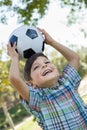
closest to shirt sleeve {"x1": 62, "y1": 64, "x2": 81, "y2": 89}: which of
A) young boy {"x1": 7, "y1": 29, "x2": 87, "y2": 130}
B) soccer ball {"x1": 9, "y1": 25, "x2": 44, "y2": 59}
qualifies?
young boy {"x1": 7, "y1": 29, "x2": 87, "y2": 130}

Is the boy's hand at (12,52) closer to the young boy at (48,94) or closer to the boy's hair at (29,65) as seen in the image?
the young boy at (48,94)

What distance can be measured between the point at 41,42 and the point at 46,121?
1052mm

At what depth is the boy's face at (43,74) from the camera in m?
3.92

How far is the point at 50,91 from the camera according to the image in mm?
3846

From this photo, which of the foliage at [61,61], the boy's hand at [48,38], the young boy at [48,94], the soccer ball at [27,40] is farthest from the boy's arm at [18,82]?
the foliage at [61,61]

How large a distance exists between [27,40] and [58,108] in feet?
3.39

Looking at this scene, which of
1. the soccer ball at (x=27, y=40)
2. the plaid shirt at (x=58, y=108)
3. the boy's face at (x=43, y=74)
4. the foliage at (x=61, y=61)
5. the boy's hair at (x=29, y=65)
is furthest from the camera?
the foliage at (x=61, y=61)

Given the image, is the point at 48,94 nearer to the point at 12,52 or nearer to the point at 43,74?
the point at 43,74

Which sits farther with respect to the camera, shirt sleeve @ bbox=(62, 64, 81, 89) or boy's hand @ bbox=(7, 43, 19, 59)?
shirt sleeve @ bbox=(62, 64, 81, 89)

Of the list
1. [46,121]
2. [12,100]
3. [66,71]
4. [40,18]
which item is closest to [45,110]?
[46,121]

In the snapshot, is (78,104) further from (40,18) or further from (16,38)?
(40,18)

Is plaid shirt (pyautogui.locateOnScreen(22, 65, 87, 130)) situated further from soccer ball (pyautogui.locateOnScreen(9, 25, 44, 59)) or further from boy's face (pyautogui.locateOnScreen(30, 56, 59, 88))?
soccer ball (pyautogui.locateOnScreen(9, 25, 44, 59))

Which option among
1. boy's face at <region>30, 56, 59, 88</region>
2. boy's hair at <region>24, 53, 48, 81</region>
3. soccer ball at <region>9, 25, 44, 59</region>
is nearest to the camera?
boy's face at <region>30, 56, 59, 88</region>

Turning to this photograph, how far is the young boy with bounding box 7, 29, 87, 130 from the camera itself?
374cm
